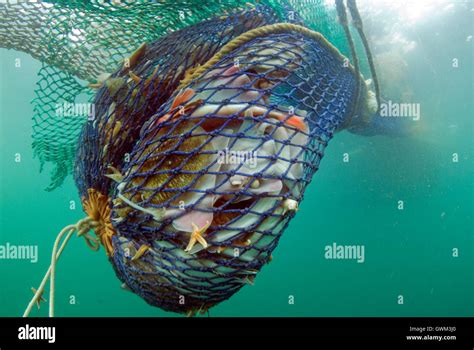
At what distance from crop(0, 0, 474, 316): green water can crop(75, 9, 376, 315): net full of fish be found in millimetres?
9038

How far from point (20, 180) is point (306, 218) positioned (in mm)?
42172

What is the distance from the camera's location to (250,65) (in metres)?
1.89

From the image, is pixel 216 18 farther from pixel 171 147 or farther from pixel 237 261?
pixel 237 261

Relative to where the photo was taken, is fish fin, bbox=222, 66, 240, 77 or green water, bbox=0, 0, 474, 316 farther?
green water, bbox=0, 0, 474, 316

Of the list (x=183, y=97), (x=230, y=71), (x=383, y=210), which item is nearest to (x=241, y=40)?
(x=230, y=71)

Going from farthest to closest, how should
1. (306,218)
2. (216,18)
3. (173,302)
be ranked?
(306,218) → (216,18) → (173,302)

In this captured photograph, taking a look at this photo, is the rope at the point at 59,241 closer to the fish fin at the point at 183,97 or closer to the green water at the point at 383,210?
the fish fin at the point at 183,97

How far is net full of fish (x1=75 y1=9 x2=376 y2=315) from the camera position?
155cm

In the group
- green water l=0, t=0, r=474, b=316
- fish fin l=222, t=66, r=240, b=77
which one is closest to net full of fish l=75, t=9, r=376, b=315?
fish fin l=222, t=66, r=240, b=77

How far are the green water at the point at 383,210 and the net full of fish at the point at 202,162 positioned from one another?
29.7ft

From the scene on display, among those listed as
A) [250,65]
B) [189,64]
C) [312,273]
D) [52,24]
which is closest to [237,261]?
[250,65]

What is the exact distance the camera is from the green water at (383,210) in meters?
12.9

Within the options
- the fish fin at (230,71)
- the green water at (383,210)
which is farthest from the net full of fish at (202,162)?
the green water at (383,210)

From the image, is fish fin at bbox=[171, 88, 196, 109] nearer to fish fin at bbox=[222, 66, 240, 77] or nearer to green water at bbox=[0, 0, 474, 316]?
fish fin at bbox=[222, 66, 240, 77]
